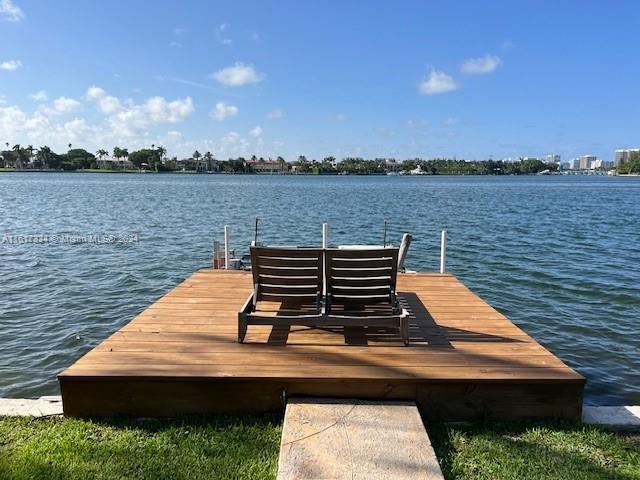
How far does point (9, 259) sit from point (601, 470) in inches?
605

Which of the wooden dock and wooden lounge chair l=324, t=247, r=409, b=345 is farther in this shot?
wooden lounge chair l=324, t=247, r=409, b=345

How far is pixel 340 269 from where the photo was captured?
493cm

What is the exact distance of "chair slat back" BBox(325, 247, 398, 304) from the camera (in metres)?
4.89

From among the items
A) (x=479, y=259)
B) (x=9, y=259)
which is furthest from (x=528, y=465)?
(x=9, y=259)

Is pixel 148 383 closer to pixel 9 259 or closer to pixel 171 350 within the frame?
pixel 171 350

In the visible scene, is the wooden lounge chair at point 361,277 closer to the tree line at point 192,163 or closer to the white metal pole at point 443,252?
the white metal pole at point 443,252

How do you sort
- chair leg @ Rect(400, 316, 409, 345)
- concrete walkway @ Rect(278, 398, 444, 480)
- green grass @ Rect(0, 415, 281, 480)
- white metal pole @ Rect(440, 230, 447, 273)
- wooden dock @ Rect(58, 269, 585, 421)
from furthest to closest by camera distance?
white metal pole @ Rect(440, 230, 447, 273) → chair leg @ Rect(400, 316, 409, 345) → wooden dock @ Rect(58, 269, 585, 421) → green grass @ Rect(0, 415, 281, 480) → concrete walkway @ Rect(278, 398, 444, 480)

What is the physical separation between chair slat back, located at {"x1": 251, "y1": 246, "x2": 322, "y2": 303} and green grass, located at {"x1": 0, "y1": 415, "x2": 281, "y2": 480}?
145cm

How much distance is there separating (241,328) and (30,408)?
6.06ft

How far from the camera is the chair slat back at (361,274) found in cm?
489

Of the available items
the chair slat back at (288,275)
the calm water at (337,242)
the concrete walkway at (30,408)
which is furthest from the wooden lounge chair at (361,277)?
the calm water at (337,242)

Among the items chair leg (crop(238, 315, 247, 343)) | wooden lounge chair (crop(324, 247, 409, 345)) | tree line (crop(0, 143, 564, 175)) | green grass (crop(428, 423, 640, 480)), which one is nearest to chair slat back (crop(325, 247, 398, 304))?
wooden lounge chair (crop(324, 247, 409, 345))

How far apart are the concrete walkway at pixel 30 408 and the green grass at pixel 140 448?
95mm

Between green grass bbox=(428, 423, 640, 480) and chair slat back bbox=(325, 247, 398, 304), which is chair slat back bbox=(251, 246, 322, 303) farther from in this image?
green grass bbox=(428, 423, 640, 480)
